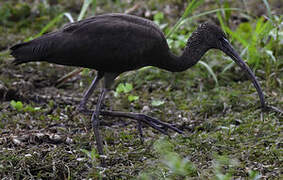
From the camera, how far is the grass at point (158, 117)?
401cm

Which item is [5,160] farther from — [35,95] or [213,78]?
[213,78]

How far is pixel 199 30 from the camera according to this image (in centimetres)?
513

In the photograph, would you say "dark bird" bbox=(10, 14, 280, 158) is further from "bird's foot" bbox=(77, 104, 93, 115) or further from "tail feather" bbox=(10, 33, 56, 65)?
"bird's foot" bbox=(77, 104, 93, 115)

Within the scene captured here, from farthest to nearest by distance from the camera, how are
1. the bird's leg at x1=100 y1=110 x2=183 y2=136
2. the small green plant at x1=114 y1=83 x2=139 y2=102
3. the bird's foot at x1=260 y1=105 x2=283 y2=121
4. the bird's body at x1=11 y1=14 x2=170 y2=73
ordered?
the small green plant at x1=114 y1=83 x2=139 y2=102
the bird's foot at x1=260 y1=105 x2=283 y2=121
the bird's leg at x1=100 y1=110 x2=183 y2=136
the bird's body at x1=11 y1=14 x2=170 y2=73

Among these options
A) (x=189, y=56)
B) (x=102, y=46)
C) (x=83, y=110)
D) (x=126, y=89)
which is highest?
(x=102, y=46)

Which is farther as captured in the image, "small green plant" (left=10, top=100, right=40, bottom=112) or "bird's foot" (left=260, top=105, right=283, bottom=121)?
"small green plant" (left=10, top=100, right=40, bottom=112)

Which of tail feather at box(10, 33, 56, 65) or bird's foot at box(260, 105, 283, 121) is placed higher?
tail feather at box(10, 33, 56, 65)

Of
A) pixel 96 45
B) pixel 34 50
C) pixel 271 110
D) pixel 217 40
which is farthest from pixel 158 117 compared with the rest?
pixel 34 50

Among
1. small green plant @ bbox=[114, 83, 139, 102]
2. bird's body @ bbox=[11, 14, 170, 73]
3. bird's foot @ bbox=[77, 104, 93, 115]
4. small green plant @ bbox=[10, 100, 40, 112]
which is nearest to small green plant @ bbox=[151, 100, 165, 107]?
small green plant @ bbox=[114, 83, 139, 102]

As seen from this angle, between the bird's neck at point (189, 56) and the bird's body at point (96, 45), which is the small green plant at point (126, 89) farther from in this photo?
the bird's body at point (96, 45)

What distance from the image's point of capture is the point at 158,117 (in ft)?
18.5

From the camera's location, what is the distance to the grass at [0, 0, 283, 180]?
4.01 m

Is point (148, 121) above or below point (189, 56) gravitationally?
below

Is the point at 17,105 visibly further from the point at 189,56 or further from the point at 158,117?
the point at 189,56
